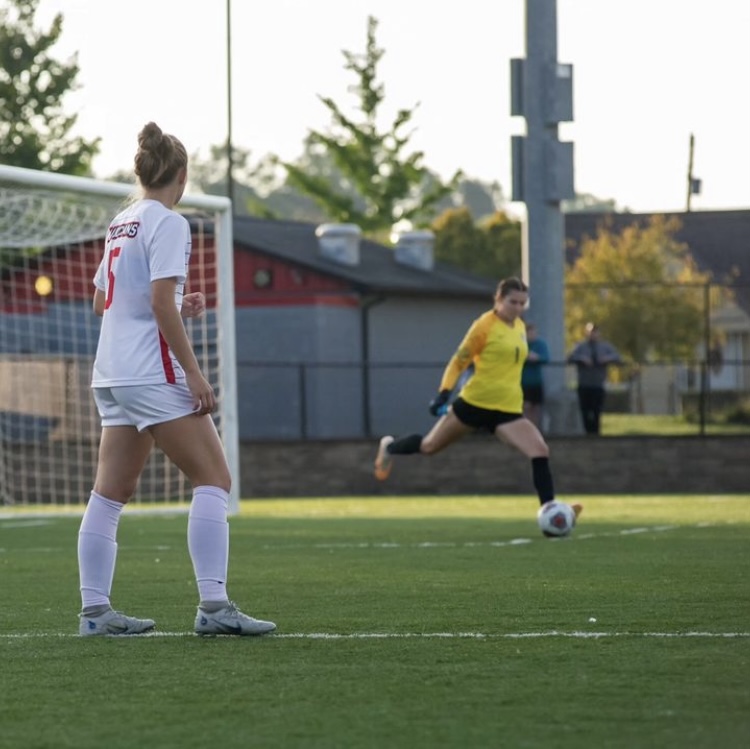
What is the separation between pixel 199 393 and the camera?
687 cm

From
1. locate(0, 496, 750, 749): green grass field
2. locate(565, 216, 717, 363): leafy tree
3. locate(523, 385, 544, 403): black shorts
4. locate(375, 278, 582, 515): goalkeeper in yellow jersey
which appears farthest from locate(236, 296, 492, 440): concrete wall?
locate(0, 496, 750, 749): green grass field

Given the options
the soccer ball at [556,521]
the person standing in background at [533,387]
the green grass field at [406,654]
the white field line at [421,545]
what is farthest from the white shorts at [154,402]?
the person standing in background at [533,387]

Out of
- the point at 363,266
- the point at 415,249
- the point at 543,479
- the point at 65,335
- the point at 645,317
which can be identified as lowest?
the point at 543,479

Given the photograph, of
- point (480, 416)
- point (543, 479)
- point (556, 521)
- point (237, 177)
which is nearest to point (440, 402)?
point (480, 416)

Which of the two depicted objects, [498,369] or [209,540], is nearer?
[209,540]

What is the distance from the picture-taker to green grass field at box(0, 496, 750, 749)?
4914 mm

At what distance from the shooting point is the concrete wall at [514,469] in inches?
1019

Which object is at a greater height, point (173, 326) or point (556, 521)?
point (173, 326)

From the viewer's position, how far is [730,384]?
35938mm

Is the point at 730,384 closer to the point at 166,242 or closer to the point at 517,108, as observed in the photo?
the point at 517,108

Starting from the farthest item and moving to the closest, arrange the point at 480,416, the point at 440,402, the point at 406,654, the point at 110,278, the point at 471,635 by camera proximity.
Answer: the point at 440,402
the point at 480,416
the point at 110,278
the point at 471,635
the point at 406,654

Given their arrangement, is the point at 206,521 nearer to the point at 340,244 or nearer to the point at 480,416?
the point at 480,416

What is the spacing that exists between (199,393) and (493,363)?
7089 mm

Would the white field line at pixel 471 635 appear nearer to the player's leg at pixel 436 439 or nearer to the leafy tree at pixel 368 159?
the player's leg at pixel 436 439
